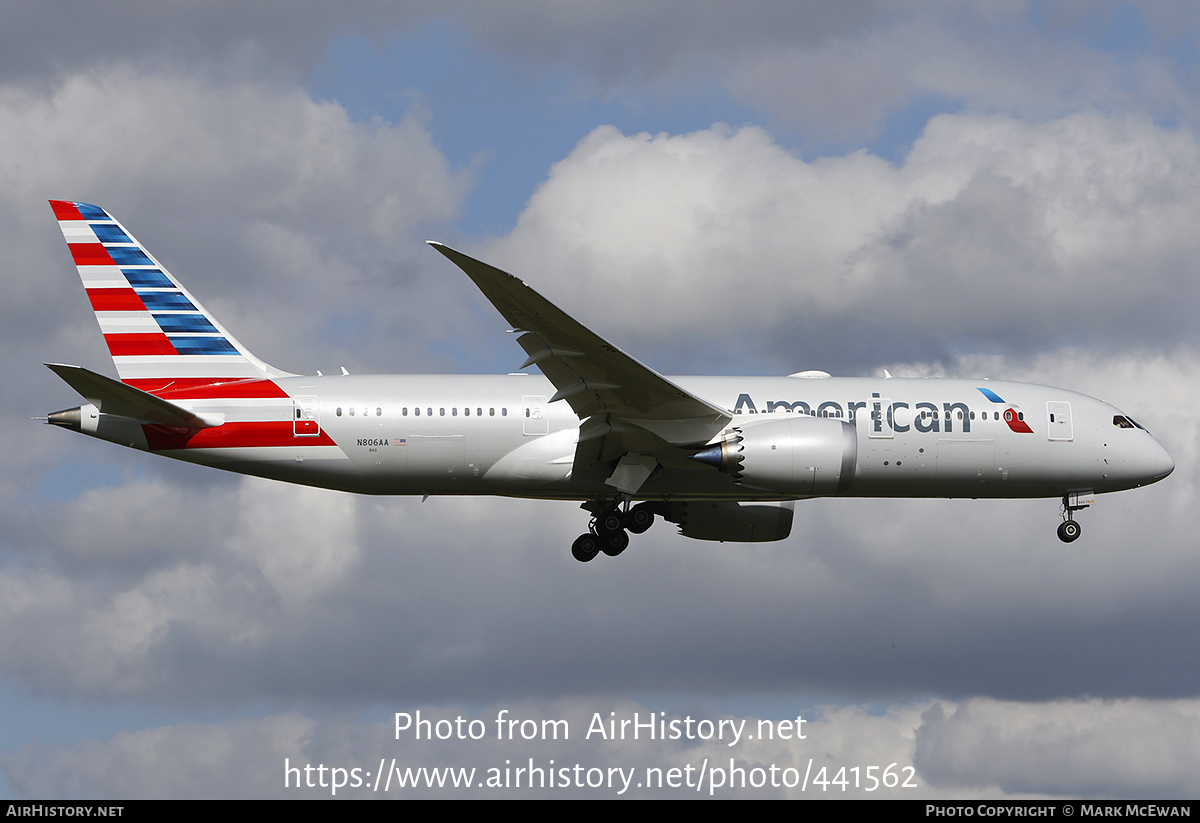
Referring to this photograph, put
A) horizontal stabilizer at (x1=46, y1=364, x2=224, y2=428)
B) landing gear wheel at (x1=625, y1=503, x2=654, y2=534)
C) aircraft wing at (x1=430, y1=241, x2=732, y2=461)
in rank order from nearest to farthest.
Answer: aircraft wing at (x1=430, y1=241, x2=732, y2=461) < horizontal stabilizer at (x1=46, y1=364, x2=224, y2=428) < landing gear wheel at (x1=625, y1=503, x2=654, y2=534)

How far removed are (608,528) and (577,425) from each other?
321 cm

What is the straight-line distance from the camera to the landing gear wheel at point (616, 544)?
33.9 m

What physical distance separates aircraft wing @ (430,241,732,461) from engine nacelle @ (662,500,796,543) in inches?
210

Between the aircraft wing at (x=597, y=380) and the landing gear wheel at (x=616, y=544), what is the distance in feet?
9.50

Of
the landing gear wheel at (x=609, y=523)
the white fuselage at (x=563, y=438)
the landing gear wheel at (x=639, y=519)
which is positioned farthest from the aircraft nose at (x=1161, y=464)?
the landing gear wheel at (x=609, y=523)

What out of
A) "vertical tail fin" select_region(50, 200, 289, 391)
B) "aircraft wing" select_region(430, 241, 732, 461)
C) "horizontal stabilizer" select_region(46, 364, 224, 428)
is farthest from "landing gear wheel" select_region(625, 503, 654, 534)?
"horizontal stabilizer" select_region(46, 364, 224, 428)

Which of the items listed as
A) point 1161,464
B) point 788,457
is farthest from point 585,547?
point 1161,464

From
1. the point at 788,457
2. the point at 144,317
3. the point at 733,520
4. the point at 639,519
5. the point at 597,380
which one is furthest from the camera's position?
the point at 733,520

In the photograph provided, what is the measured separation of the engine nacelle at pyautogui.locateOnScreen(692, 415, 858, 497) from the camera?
98.7 ft

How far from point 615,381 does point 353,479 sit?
710 cm

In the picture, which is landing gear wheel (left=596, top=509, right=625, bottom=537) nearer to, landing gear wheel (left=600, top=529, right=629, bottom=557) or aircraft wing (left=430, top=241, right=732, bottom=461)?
landing gear wheel (left=600, top=529, right=629, bottom=557)

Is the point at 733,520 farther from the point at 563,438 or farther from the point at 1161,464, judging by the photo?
the point at 1161,464

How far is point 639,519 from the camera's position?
1347 inches

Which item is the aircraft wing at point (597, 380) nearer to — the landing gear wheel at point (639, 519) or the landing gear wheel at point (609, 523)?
the landing gear wheel at point (609, 523)
